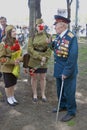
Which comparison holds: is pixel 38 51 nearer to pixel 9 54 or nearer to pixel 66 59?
pixel 9 54

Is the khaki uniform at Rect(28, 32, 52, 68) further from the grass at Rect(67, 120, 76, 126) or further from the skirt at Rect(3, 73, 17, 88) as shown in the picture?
the grass at Rect(67, 120, 76, 126)

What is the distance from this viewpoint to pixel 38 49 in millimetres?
6617

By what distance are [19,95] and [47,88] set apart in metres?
0.76

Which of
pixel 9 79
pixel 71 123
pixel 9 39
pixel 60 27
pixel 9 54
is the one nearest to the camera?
pixel 60 27

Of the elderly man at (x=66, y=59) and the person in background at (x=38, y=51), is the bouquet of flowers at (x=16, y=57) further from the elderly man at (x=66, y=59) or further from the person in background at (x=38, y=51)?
the elderly man at (x=66, y=59)

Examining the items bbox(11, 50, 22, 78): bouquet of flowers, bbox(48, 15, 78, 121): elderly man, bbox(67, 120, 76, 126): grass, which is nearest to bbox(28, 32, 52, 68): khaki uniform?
bbox(11, 50, 22, 78): bouquet of flowers

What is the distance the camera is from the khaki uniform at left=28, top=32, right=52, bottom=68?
21.4 feet

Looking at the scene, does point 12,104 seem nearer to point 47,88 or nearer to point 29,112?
point 29,112

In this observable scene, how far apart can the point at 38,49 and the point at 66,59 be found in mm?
988

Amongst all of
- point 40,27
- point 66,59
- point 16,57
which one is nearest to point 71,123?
point 66,59

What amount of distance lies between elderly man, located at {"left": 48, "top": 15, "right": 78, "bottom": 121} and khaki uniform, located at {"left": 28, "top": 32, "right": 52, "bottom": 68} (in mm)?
397

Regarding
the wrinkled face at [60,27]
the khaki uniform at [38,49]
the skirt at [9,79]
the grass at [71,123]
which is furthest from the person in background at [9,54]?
the grass at [71,123]

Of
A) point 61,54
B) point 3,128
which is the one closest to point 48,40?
point 61,54

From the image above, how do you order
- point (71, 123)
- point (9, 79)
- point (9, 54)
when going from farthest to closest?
point (9, 79) → point (9, 54) → point (71, 123)
